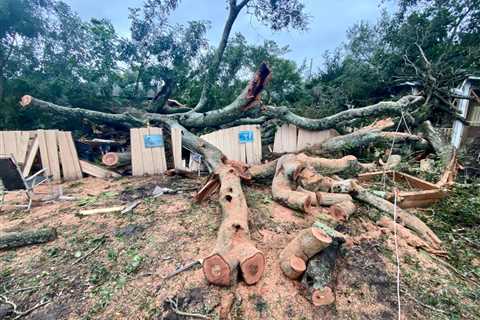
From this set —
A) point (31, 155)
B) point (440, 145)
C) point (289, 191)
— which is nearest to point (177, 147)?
point (31, 155)

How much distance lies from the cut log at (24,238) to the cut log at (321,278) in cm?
284

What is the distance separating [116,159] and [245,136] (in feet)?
10.4

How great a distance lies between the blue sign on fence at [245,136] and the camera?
229 inches

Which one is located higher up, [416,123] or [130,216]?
[416,123]

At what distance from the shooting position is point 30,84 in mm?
6480

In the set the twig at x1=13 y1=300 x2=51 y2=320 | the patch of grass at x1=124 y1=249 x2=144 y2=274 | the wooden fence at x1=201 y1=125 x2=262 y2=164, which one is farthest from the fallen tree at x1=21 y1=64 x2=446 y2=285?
the twig at x1=13 y1=300 x2=51 y2=320

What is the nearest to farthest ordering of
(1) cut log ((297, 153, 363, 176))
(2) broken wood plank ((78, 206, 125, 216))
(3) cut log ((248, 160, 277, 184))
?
(2) broken wood plank ((78, 206, 125, 216)) → (1) cut log ((297, 153, 363, 176)) → (3) cut log ((248, 160, 277, 184))

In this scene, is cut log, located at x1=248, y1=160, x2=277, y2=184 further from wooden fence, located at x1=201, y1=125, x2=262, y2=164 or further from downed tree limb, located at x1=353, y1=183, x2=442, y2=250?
wooden fence, located at x1=201, y1=125, x2=262, y2=164

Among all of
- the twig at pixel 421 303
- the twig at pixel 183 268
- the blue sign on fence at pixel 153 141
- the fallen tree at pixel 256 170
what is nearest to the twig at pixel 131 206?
the fallen tree at pixel 256 170

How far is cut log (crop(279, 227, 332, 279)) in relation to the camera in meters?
1.82

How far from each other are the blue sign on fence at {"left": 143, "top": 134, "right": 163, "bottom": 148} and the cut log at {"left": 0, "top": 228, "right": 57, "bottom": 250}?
2.69 metres

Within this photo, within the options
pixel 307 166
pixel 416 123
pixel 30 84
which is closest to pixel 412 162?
pixel 416 123

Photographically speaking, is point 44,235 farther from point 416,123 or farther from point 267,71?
point 416,123

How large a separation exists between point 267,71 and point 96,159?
15.3ft
